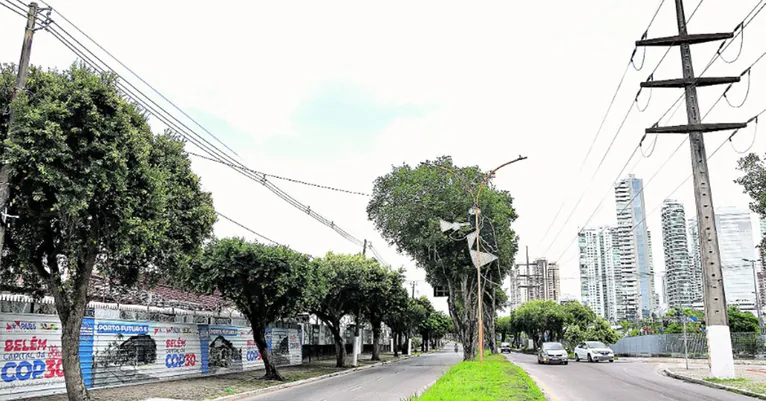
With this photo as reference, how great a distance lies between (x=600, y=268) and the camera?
11144 cm

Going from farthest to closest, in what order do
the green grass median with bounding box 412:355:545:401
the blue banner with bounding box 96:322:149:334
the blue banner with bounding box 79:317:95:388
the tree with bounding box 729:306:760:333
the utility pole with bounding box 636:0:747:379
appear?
the tree with bounding box 729:306:760:333 < the utility pole with bounding box 636:0:747:379 < the blue banner with bounding box 96:322:149:334 < the blue banner with bounding box 79:317:95:388 < the green grass median with bounding box 412:355:545:401

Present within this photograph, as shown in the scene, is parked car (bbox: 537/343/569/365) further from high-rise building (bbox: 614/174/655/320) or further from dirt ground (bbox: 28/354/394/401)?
high-rise building (bbox: 614/174/655/320)

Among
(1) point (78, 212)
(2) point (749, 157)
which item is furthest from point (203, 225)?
(2) point (749, 157)

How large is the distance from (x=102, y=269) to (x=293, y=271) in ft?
28.6

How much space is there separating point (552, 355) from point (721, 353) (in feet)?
53.1

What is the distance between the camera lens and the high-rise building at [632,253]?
11638 cm

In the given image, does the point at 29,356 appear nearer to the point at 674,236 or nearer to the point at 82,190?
the point at 82,190

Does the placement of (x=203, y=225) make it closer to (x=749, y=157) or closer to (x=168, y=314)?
(x=168, y=314)

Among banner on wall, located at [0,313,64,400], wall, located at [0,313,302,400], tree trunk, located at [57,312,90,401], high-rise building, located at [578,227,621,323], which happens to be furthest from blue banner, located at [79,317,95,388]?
high-rise building, located at [578,227,621,323]

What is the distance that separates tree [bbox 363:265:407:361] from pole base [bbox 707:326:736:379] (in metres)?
17.7

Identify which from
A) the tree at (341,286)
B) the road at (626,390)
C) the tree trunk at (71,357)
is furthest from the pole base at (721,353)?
the tree trunk at (71,357)

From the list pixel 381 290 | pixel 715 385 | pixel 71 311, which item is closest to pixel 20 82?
pixel 71 311

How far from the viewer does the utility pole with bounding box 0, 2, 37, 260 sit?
1101 cm

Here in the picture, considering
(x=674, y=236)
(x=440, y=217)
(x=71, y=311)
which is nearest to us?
(x=71, y=311)
